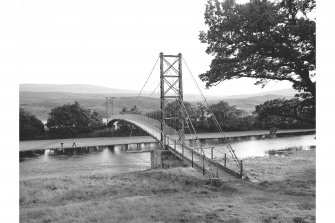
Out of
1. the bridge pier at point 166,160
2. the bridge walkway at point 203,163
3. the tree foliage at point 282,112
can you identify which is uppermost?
the tree foliage at point 282,112

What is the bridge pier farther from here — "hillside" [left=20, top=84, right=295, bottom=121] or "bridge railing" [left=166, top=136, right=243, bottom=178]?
"hillside" [left=20, top=84, right=295, bottom=121]

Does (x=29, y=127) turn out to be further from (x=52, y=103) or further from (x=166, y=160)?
(x=52, y=103)

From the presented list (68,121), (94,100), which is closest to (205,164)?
(68,121)

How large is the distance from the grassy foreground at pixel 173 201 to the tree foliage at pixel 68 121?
Answer: 24102 mm

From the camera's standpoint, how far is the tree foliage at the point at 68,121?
35.9 metres

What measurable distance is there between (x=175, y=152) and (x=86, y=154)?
46.1ft

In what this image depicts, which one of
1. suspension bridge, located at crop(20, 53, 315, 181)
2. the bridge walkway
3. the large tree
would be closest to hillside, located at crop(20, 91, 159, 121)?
suspension bridge, located at crop(20, 53, 315, 181)

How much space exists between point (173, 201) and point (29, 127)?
29569mm

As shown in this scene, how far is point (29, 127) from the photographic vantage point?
33.4 metres

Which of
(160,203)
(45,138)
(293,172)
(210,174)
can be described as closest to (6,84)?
(160,203)

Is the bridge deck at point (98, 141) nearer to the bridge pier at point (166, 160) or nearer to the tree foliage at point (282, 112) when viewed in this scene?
the bridge pier at point (166, 160)

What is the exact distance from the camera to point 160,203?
8.59 m

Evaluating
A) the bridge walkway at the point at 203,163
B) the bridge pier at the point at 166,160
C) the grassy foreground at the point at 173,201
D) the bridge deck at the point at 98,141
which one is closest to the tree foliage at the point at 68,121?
the bridge deck at the point at 98,141

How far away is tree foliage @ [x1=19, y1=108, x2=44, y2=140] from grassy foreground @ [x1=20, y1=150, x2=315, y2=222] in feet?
71.9
